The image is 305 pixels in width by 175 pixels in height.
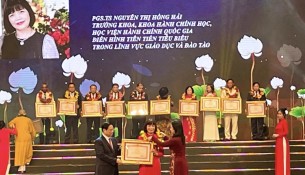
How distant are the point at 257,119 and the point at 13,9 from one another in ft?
19.2

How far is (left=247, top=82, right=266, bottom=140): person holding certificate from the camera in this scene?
38.7 feet

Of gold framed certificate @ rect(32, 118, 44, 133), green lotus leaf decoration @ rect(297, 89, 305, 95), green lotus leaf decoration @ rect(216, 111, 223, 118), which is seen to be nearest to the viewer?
green lotus leaf decoration @ rect(216, 111, 223, 118)

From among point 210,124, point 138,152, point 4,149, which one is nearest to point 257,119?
point 210,124

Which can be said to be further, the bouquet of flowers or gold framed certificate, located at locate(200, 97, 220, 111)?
the bouquet of flowers

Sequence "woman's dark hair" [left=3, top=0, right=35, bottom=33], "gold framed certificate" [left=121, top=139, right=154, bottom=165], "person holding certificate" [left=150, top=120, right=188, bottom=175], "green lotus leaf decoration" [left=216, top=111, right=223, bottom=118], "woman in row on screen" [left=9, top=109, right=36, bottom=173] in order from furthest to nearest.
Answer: "woman's dark hair" [left=3, top=0, right=35, bottom=33]
"green lotus leaf decoration" [left=216, top=111, right=223, bottom=118]
"woman in row on screen" [left=9, top=109, right=36, bottom=173]
"person holding certificate" [left=150, top=120, right=188, bottom=175]
"gold framed certificate" [left=121, top=139, right=154, bottom=165]

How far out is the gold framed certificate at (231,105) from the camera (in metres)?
11.6

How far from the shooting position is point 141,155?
7.74 m

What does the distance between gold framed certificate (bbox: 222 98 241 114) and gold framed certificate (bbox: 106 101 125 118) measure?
2.01 metres

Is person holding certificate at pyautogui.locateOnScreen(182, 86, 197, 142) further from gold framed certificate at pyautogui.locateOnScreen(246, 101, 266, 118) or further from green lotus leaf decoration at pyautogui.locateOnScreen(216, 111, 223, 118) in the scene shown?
gold framed certificate at pyautogui.locateOnScreen(246, 101, 266, 118)

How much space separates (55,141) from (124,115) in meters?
1.74

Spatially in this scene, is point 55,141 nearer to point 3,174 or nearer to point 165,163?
point 3,174

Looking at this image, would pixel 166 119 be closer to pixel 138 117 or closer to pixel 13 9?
pixel 138 117

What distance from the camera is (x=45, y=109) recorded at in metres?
11.8

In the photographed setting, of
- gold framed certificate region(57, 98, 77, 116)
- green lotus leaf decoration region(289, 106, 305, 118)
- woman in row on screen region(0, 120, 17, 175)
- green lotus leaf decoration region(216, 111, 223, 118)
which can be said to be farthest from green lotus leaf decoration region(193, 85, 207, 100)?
woman in row on screen region(0, 120, 17, 175)
